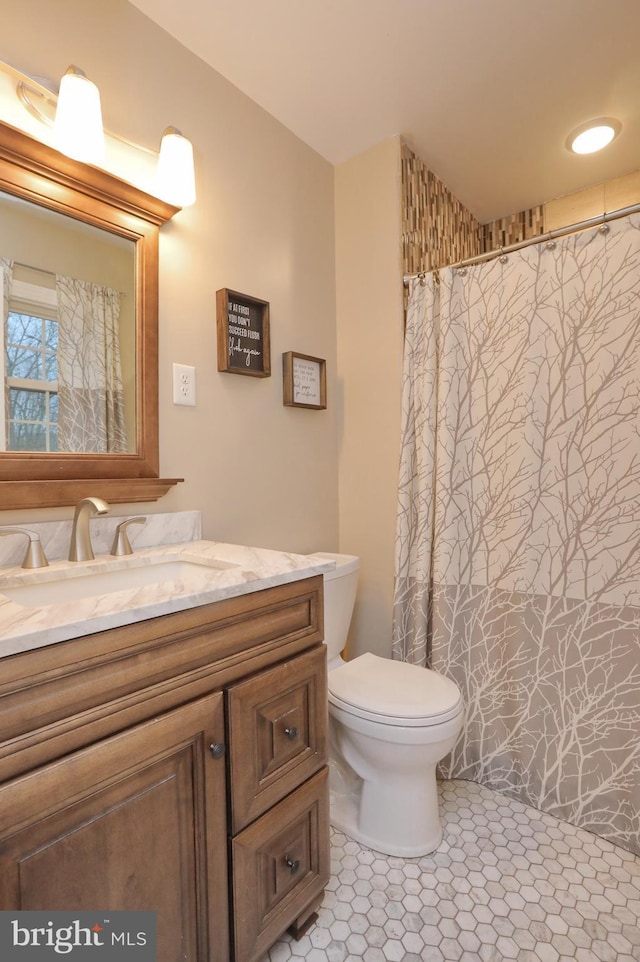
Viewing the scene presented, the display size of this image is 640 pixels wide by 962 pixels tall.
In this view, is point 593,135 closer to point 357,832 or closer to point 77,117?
point 77,117

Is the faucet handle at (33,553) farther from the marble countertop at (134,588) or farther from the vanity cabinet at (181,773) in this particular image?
the vanity cabinet at (181,773)

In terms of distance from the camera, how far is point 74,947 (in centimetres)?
69

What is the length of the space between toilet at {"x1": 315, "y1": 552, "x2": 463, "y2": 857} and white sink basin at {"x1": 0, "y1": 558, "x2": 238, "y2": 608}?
442 millimetres

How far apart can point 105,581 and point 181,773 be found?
0.49m

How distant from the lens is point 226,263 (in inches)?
61.3

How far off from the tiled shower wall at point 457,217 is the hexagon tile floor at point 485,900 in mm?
1993

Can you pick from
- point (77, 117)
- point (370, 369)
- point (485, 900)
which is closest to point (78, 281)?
point (77, 117)

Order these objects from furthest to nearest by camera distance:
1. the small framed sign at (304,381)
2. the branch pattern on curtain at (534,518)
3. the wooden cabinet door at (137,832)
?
the small framed sign at (304,381), the branch pattern on curtain at (534,518), the wooden cabinet door at (137,832)

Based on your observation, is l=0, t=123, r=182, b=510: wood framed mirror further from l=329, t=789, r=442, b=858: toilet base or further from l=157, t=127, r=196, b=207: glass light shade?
l=329, t=789, r=442, b=858: toilet base

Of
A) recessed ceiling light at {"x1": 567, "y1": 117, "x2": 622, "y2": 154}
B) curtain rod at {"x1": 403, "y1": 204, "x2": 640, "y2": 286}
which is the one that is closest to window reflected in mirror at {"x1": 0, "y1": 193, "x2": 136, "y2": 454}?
curtain rod at {"x1": 403, "y1": 204, "x2": 640, "y2": 286}

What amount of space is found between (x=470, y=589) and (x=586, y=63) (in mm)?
1815

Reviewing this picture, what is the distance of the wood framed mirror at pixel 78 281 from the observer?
1.09 m

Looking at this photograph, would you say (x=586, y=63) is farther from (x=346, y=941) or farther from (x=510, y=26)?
(x=346, y=941)

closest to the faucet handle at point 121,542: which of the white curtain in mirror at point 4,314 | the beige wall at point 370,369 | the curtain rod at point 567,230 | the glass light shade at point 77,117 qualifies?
the white curtain in mirror at point 4,314
